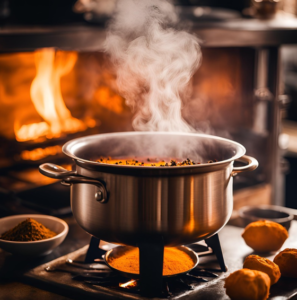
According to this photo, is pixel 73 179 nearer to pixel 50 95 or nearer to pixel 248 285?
pixel 248 285

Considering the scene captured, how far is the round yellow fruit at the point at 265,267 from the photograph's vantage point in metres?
1.17

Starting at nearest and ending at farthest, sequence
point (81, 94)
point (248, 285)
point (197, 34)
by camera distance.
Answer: point (248, 285) < point (197, 34) < point (81, 94)

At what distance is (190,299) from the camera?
1125mm

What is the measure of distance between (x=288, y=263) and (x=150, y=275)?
1.23ft

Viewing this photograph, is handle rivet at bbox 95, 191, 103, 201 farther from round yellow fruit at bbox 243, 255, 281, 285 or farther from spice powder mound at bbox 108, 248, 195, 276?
round yellow fruit at bbox 243, 255, 281, 285

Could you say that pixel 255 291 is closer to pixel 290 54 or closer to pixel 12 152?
pixel 12 152

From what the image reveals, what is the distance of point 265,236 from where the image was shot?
139 centimetres

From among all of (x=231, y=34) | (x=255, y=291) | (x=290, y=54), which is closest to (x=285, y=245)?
(x=255, y=291)

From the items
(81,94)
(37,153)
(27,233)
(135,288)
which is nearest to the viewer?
(135,288)

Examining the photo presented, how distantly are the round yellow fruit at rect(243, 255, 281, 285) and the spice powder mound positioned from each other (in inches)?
6.1

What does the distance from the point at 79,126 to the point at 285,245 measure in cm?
134

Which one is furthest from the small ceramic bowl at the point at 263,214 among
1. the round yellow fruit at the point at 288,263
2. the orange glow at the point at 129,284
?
the orange glow at the point at 129,284

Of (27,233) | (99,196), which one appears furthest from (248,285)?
(27,233)

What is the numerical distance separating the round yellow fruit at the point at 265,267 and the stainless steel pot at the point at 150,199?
0.13 meters
